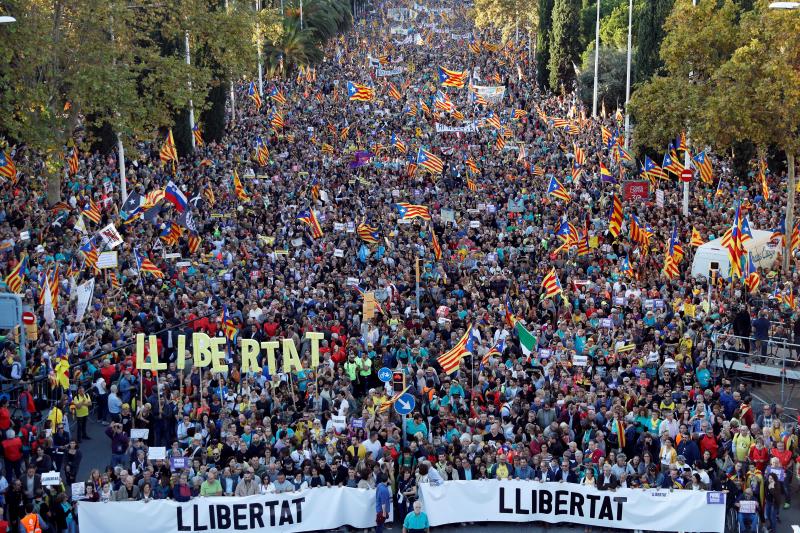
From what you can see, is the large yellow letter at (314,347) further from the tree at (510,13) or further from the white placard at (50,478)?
the tree at (510,13)

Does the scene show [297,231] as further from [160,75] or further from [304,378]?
[304,378]

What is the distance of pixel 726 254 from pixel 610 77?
33064 mm

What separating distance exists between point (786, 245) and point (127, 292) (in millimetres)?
16473

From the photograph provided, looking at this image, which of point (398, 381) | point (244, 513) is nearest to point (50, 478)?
point (244, 513)

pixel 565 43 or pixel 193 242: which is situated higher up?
pixel 565 43

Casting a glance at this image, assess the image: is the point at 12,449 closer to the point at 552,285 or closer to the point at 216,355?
the point at 216,355

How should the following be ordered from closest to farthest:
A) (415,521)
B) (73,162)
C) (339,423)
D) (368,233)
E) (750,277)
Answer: (415,521) < (339,423) < (750,277) < (368,233) < (73,162)

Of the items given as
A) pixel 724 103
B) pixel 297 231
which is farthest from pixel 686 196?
pixel 297 231

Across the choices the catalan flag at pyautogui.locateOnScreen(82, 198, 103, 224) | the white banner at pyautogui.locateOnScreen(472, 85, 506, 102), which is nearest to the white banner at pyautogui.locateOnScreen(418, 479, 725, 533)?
the catalan flag at pyautogui.locateOnScreen(82, 198, 103, 224)

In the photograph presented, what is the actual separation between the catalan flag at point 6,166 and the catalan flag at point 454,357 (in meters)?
17.1

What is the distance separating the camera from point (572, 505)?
61.7 ft

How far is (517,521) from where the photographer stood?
1908 centimetres

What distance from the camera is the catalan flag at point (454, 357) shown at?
22703 mm

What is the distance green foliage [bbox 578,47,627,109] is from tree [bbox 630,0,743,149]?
24.0 metres
